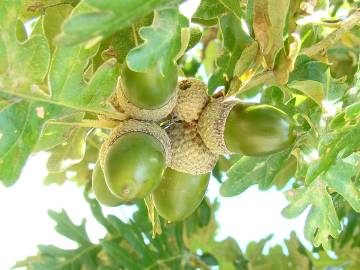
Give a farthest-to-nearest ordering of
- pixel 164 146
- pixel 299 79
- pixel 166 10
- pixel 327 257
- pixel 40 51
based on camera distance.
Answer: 1. pixel 327 257
2. pixel 299 79
3. pixel 164 146
4. pixel 40 51
5. pixel 166 10

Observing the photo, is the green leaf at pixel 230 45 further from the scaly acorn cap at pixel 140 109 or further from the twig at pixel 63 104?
the twig at pixel 63 104

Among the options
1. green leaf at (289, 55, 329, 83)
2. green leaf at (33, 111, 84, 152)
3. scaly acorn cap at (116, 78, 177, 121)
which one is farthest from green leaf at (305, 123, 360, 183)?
green leaf at (33, 111, 84, 152)

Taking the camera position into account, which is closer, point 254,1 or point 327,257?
point 254,1

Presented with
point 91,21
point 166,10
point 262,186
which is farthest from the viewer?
point 262,186

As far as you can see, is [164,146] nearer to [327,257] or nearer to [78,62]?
[78,62]

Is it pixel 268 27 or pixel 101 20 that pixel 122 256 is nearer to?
pixel 268 27

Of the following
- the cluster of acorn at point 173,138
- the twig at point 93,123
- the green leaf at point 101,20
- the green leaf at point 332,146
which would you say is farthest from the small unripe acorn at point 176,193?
the green leaf at point 101,20

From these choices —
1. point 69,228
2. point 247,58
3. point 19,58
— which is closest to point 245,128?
point 247,58

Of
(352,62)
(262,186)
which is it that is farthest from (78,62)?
(352,62)
